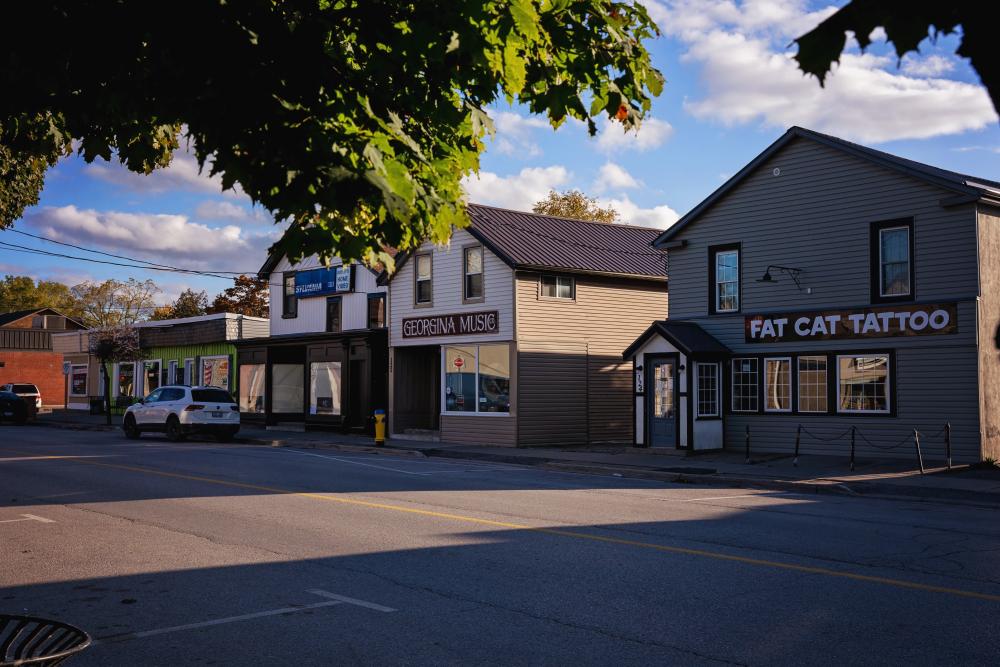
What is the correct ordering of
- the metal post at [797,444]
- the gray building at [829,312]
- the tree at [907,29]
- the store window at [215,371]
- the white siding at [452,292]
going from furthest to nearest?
1. the store window at [215,371]
2. the white siding at [452,292]
3. the metal post at [797,444]
4. the gray building at [829,312]
5. the tree at [907,29]

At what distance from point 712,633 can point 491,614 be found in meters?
1.67

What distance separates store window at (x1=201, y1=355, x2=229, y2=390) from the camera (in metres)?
43.1

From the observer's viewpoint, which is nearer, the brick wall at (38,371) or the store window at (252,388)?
the store window at (252,388)

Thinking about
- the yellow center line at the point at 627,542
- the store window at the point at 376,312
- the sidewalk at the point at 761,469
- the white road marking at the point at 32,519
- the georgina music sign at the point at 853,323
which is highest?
the store window at the point at 376,312

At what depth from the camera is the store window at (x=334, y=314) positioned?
3634 centimetres

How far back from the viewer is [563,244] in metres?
30.8

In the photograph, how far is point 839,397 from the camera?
858 inches

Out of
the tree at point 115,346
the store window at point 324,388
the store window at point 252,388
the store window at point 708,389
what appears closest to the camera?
the store window at point 708,389

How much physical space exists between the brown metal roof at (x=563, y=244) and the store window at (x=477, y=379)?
313 cm

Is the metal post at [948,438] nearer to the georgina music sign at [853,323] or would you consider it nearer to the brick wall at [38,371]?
the georgina music sign at [853,323]

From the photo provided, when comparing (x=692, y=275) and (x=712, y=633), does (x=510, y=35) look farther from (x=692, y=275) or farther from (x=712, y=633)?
(x=692, y=275)

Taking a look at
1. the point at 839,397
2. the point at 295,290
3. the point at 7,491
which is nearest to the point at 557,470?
the point at 839,397

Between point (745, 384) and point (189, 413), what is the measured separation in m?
18.3

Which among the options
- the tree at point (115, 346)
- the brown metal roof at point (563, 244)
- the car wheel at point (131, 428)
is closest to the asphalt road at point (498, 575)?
the brown metal roof at point (563, 244)
